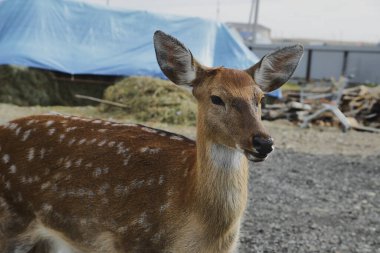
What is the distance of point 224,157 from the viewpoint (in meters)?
3.91

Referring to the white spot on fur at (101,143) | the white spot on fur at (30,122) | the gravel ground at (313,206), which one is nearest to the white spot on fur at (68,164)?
the white spot on fur at (101,143)

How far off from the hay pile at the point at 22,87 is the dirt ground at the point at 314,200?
431 cm

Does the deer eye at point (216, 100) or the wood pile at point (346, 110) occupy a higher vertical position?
the deer eye at point (216, 100)

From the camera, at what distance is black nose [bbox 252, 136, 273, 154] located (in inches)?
135

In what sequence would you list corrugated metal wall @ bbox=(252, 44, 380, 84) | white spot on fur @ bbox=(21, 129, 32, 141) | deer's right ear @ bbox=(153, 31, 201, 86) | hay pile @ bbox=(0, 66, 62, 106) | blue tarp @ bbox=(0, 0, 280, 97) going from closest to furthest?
1. deer's right ear @ bbox=(153, 31, 201, 86)
2. white spot on fur @ bbox=(21, 129, 32, 141)
3. hay pile @ bbox=(0, 66, 62, 106)
4. blue tarp @ bbox=(0, 0, 280, 97)
5. corrugated metal wall @ bbox=(252, 44, 380, 84)

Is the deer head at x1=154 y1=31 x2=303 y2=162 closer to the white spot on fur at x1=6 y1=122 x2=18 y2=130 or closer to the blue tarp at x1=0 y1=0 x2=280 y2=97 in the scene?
the white spot on fur at x1=6 y1=122 x2=18 y2=130

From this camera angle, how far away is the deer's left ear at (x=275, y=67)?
427 cm

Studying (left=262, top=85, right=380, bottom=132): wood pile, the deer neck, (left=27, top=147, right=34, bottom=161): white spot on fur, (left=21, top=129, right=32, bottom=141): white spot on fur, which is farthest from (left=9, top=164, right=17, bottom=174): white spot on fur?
(left=262, top=85, right=380, bottom=132): wood pile

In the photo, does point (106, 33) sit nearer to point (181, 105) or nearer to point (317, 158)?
point (181, 105)

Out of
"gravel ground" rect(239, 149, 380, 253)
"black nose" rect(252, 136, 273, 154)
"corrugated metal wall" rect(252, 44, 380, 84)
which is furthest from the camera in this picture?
"corrugated metal wall" rect(252, 44, 380, 84)

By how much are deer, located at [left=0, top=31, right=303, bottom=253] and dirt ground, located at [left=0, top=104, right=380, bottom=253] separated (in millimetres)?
2417

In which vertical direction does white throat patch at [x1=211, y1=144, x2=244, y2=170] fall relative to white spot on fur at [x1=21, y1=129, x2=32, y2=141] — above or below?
above

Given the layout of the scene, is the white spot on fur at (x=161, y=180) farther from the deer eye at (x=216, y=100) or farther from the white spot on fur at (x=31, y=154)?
the white spot on fur at (x=31, y=154)

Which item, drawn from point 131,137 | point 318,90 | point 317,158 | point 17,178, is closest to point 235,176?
point 131,137
